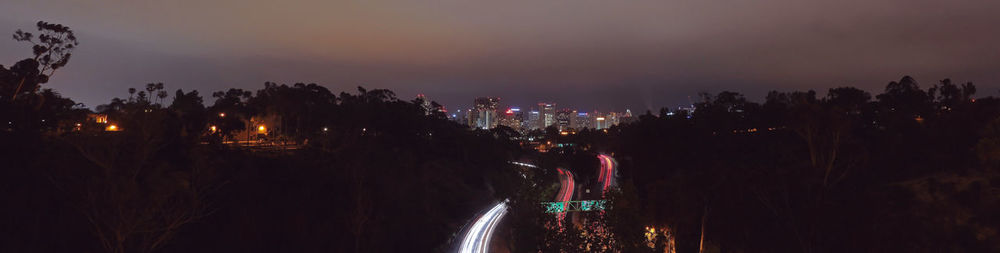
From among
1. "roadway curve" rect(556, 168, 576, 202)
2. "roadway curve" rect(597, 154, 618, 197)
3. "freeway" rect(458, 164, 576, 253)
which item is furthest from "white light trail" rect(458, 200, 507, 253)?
"roadway curve" rect(597, 154, 618, 197)

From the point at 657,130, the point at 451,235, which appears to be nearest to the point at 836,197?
the point at 657,130

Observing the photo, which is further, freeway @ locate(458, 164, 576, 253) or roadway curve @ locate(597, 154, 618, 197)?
roadway curve @ locate(597, 154, 618, 197)

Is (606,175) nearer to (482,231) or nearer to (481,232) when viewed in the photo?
(482,231)

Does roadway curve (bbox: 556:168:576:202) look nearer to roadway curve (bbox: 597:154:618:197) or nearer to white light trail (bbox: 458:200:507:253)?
roadway curve (bbox: 597:154:618:197)

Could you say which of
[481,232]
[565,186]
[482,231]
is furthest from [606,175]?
[481,232]

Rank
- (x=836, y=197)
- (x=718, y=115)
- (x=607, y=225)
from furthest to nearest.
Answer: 1. (x=718, y=115)
2. (x=836, y=197)
3. (x=607, y=225)

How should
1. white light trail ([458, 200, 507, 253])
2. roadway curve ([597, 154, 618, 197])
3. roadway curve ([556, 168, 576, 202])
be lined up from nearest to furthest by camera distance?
1. white light trail ([458, 200, 507, 253])
2. roadway curve ([556, 168, 576, 202])
3. roadway curve ([597, 154, 618, 197])

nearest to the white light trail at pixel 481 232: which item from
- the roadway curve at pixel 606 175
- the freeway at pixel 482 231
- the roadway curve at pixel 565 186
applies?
the freeway at pixel 482 231

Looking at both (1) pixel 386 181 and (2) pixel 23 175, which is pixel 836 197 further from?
(2) pixel 23 175

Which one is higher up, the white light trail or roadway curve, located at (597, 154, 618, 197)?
roadway curve, located at (597, 154, 618, 197)
